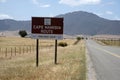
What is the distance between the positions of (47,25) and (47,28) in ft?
0.72

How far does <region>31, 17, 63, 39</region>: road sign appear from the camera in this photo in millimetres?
21094

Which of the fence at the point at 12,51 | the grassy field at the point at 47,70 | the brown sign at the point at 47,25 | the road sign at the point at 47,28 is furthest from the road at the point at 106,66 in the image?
the fence at the point at 12,51

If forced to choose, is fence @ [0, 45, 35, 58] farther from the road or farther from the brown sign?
the brown sign

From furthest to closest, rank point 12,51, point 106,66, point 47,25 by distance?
point 12,51 < point 47,25 < point 106,66

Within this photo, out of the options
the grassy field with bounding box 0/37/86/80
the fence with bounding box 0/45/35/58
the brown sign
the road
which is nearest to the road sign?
the brown sign

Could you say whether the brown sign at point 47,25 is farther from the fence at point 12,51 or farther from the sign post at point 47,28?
the fence at point 12,51

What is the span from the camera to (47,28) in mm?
21281

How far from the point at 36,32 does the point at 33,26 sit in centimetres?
48

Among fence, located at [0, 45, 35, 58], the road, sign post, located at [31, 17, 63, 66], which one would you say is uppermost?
sign post, located at [31, 17, 63, 66]

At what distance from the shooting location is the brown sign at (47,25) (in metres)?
21.1

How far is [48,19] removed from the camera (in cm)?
2111

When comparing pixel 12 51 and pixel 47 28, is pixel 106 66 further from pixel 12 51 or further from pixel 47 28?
pixel 12 51

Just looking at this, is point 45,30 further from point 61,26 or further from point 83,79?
point 83,79

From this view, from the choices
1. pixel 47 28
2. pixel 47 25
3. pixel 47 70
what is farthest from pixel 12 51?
pixel 47 70
